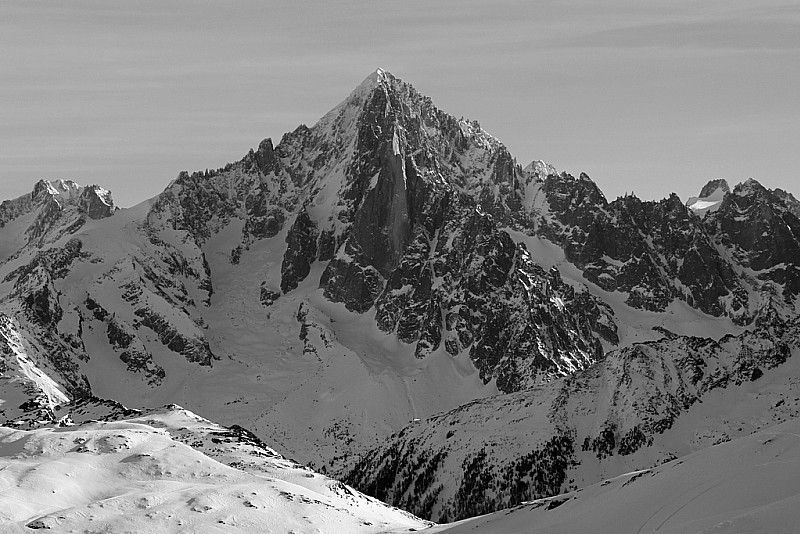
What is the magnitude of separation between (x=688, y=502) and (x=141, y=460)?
93.9m

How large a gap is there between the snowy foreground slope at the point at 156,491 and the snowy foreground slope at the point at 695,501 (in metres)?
25.3

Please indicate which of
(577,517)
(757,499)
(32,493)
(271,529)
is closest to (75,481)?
(32,493)

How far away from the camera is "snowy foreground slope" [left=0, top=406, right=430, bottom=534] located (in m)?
142

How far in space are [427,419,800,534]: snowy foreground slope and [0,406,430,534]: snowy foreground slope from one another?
25349mm

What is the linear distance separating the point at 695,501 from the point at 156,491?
77.4 meters

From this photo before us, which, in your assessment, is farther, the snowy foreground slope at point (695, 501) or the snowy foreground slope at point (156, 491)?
the snowy foreground slope at point (156, 491)

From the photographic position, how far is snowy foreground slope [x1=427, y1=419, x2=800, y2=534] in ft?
287

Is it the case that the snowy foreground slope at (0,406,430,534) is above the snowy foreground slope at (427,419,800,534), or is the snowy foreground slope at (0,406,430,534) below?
above

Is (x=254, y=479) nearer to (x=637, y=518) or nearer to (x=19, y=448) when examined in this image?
(x=19, y=448)

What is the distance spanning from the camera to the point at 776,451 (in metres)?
110

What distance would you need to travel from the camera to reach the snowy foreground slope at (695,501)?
8750 centimetres

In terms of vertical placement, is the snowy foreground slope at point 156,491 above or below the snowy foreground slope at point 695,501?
above

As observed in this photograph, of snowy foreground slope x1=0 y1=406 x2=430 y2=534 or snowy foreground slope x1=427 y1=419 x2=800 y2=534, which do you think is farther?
snowy foreground slope x1=0 y1=406 x2=430 y2=534

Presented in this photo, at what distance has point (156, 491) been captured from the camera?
15588 cm
